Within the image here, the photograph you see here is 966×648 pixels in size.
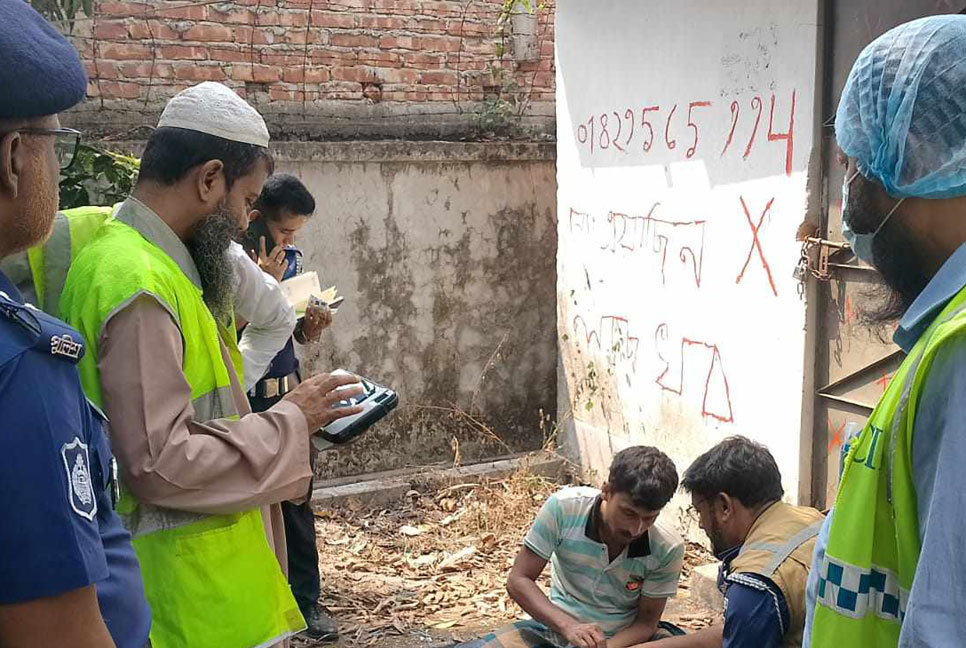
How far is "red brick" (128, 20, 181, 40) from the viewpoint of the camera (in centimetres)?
629

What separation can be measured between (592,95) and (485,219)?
4.25 ft

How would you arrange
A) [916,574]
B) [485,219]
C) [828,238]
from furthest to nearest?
[485,219] < [828,238] < [916,574]

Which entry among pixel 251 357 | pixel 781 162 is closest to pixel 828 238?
pixel 781 162

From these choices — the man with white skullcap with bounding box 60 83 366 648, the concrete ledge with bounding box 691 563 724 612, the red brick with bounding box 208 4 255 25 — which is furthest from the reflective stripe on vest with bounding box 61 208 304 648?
the red brick with bounding box 208 4 255 25

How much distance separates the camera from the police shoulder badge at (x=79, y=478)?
4.14 ft

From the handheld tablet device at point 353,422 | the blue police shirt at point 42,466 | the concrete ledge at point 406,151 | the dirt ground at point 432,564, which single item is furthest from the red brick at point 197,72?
the blue police shirt at point 42,466

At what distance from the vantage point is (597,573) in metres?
3.63

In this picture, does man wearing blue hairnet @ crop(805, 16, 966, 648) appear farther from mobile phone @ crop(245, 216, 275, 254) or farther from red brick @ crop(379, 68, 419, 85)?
red brick @ crop(379, 68, 419, 85)

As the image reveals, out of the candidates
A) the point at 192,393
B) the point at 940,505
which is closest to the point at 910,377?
the point at 940,505

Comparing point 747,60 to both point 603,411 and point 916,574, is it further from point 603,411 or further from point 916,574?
point 916,574

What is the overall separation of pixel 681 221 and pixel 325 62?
2.94m

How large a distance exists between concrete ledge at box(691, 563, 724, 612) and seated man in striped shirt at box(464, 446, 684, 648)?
2.91 ft

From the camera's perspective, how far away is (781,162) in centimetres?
455

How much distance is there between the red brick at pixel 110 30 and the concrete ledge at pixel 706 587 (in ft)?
15.5
